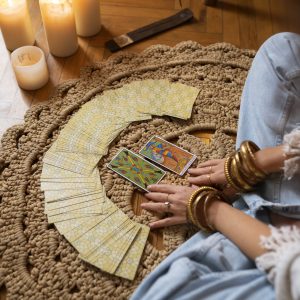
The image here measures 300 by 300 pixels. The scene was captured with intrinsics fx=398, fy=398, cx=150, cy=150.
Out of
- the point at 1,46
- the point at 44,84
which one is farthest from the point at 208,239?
the point at 1,46

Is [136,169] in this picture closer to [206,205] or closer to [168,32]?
[206,205]

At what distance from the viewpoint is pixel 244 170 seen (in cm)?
98

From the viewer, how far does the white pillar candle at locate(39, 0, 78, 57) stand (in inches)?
54.1

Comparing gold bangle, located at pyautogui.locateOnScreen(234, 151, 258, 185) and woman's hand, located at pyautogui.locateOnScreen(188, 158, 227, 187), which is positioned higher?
gold bangle, located at pyautogui.locateOnScreen(234, 151, 258, 185)

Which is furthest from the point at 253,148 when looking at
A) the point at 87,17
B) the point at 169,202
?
the point at 87,17

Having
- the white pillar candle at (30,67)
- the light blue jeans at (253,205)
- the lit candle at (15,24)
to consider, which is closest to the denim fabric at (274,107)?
→ the light blue jeans at (253,205)

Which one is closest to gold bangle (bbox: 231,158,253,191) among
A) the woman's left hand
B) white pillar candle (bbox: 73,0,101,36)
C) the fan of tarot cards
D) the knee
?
the woman's left hand

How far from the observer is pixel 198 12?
67.0 inches

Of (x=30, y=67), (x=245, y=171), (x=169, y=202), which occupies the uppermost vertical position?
(x=30, y=67)

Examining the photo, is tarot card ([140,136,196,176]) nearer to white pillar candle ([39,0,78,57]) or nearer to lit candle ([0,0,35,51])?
white pillar candle ([39,0,78,57])

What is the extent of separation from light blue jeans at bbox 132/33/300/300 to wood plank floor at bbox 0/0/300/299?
516 millimetres

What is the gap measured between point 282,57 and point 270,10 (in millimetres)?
758

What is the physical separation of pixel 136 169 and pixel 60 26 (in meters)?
0.61

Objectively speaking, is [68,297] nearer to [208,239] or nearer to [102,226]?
[102,226]
